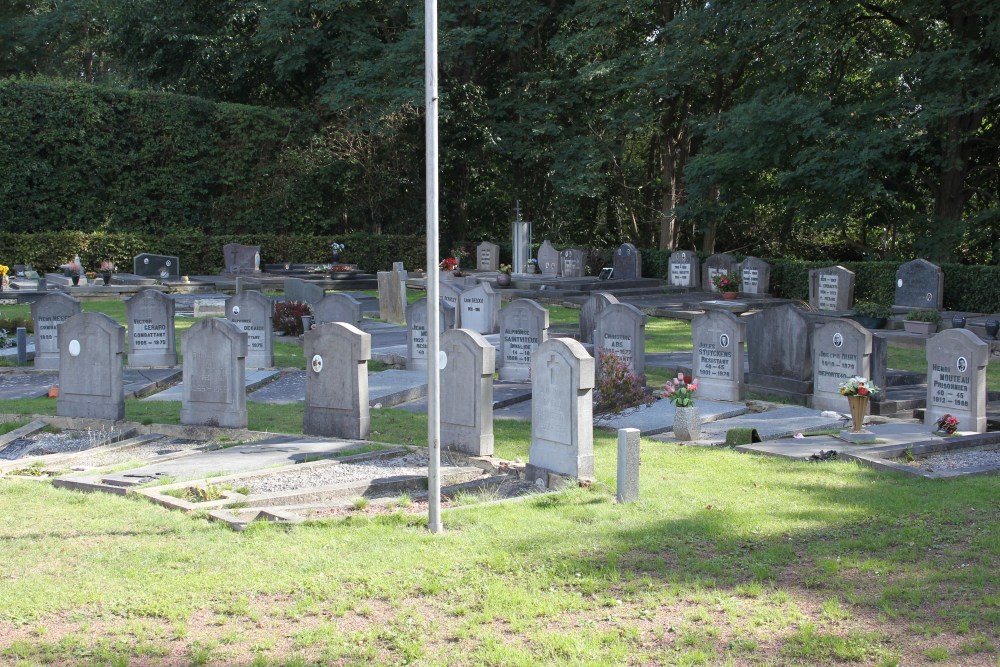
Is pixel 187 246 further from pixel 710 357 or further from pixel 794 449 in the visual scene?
pixel 794 449

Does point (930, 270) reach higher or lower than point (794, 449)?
higher

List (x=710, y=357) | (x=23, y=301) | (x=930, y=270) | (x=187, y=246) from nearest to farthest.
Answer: (x=710, y=357) → (x=930, y=270) → (x=23, y=301) → (x=187, y=246)

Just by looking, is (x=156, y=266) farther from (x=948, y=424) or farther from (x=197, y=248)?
(x=948, y=424)

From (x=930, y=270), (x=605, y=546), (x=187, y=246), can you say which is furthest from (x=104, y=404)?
(x=187, y=246)

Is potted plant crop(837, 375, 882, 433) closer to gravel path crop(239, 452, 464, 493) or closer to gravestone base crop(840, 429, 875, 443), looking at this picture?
gravestone base crop(840, 429, 875, 443)

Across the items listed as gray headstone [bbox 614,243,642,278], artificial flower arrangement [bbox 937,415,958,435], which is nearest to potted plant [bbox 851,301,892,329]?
gray headstone [bbox 614,243,642,278]

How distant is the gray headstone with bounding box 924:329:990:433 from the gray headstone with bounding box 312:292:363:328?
8.18m

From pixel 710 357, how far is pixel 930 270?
1029cm

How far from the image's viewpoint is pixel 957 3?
975 inches

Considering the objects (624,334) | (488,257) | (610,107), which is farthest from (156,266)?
(624,334)

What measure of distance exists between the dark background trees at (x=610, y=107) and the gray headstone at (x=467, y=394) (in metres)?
17.4

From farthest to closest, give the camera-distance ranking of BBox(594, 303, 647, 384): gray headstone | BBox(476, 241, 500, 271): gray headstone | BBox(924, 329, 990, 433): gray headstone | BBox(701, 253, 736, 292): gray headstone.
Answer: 1. BBox(476, 241, 500, 271): gray headstone
2. BBox(701, 253, 736, 292): gray headstone
3. BBox(594, 303, 647, 384): gray headstone
4. BBox(924, 329, 990, 433): gray headstone

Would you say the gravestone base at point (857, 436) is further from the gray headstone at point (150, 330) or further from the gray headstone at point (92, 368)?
the gray headstone at point (150, 330)

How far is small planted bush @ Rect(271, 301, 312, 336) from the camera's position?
18625mm
